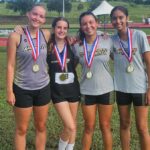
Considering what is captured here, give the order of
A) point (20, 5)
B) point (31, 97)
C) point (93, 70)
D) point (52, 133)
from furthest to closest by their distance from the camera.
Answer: point (20, 5) → point (52, 133) → point (93, 70) → point (31, 97)

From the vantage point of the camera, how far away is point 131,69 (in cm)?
477

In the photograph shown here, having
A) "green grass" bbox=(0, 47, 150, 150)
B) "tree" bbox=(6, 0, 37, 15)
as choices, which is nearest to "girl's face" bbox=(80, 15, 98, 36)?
"green grass" bbox=(0, 47, 150, 150)

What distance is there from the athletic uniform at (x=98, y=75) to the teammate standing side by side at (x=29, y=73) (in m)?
0.46

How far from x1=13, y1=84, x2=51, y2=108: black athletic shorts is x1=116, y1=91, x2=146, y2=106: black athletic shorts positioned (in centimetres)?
90

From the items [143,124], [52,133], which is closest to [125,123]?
[143,124]

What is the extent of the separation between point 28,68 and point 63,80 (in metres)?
0.51

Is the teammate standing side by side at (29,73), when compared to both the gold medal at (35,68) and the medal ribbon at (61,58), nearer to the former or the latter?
the gold medal at (35,68)

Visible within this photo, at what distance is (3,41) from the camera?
98.5 feet

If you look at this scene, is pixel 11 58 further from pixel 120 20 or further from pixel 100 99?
pixel 120 20

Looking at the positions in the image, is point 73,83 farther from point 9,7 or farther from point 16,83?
point 9,7

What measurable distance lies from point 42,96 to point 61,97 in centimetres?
27

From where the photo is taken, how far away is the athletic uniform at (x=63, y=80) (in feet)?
16.0

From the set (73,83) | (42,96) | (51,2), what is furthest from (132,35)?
(51,2)

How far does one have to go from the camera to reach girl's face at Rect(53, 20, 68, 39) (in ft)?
16.0
